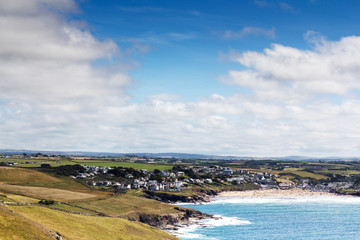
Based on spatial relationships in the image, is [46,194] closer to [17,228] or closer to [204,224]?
[204,224]

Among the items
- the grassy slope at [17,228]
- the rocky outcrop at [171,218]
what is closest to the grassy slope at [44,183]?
the rocky outcrop at [171,218]

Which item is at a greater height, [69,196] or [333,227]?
[69,196]

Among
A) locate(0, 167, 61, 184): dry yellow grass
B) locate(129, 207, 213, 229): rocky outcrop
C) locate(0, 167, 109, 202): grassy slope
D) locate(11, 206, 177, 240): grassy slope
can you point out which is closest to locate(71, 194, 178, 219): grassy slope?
locate(129, 207, 213, 229): rocky outcrop

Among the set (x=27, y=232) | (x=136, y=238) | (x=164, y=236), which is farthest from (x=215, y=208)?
(x=27, y=232)

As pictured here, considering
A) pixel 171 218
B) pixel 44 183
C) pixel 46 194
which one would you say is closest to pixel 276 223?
pixel 171 218

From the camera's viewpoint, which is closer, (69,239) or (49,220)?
(69,239)

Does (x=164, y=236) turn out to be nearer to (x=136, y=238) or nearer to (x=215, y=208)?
(x=136, y=238)

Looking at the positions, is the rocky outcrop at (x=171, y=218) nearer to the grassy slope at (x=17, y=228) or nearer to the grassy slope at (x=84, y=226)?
the grassy slope at (x=84, y=226)
